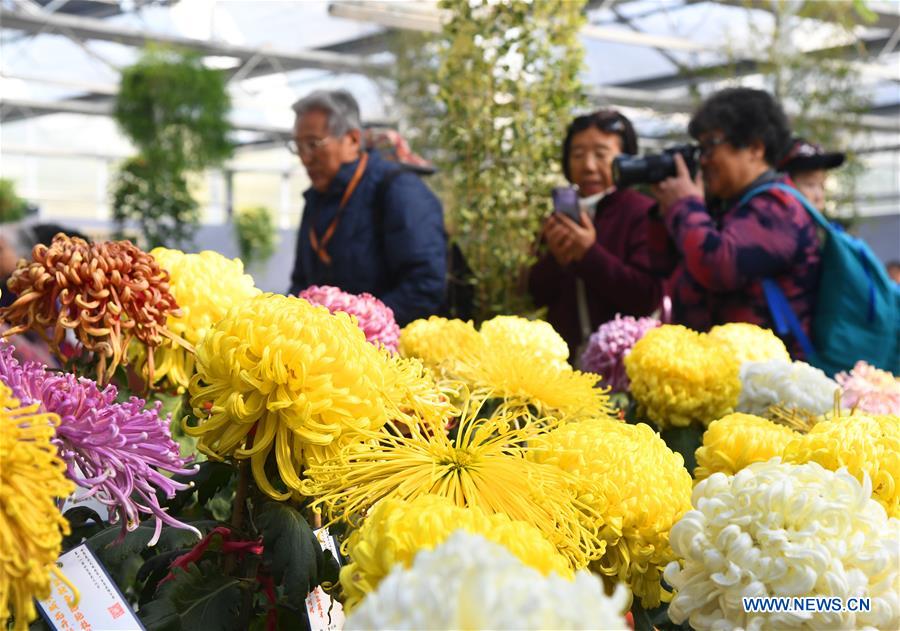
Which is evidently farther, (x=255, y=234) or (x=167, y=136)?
(x=255, y=234)

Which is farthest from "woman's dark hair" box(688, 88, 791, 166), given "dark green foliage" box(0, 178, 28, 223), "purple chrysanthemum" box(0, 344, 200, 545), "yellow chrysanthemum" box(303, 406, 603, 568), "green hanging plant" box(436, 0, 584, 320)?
"dark green foliage" box(0, 178, 28, 223)

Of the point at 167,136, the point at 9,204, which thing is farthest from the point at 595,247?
the point at 9,204

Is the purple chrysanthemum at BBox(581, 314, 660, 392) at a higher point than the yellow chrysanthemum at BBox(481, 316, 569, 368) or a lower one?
lower

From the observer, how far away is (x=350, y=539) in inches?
23.3

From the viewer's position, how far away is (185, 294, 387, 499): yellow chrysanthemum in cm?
65

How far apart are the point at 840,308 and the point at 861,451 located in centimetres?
139

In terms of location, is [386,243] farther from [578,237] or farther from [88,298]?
[88,298]

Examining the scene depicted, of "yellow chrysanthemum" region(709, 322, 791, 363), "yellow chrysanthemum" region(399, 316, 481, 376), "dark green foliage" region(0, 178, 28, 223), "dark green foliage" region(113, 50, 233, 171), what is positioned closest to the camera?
"yellow chrysanthemum" region(399, 316, 481, 376)

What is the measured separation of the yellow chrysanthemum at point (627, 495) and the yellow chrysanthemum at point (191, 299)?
0.35 metres

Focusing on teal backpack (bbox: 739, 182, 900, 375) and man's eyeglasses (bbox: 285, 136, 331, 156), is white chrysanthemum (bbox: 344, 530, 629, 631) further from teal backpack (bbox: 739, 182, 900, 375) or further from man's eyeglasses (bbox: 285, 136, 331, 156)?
man's eyeglasses (bbox: 285, 136, 331, 156)

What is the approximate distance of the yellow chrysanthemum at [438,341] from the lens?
1.11 metres

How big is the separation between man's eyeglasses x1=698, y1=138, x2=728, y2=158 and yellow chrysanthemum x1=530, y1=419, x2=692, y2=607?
155cm

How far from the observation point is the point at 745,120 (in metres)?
2.13

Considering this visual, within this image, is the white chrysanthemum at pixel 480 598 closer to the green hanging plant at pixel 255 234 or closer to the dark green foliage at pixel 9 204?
the dark green foliage at pixel 9 204
